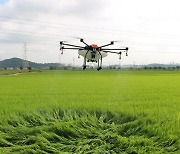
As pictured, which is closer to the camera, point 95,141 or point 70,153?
point 70,153

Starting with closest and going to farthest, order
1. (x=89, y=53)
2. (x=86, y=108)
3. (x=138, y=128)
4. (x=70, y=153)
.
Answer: (x=89, y=53), (x=70, y=153), (x=138, y=128), (x=86, y=108)

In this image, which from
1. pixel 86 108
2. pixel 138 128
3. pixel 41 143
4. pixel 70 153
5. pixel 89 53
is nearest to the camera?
pixel 89 53

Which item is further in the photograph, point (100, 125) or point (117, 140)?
point (100, 125)

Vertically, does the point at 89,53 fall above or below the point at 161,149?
above

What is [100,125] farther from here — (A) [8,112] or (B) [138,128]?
(A) [8,112]

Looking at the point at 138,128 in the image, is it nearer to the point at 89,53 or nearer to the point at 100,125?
the point at 100,125

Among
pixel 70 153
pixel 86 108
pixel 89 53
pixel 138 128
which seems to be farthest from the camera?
pixel 86 108

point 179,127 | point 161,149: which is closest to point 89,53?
point 161,149

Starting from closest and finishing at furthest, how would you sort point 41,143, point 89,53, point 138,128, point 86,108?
point 89,53, point 41,143, point 138,128, point 86,108

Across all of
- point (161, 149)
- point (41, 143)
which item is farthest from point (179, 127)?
point (41, 143)
